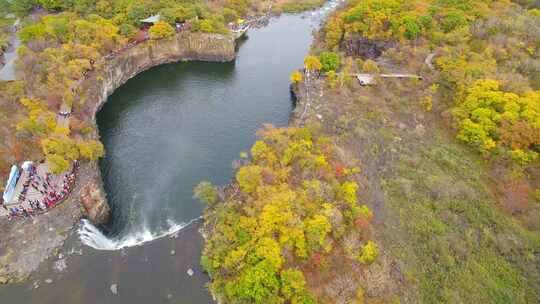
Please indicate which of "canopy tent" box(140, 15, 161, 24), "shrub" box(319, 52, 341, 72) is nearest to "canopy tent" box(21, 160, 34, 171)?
"canopy tent" box(140, 15, 161, 24)

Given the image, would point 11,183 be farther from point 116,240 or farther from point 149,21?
point 149,21

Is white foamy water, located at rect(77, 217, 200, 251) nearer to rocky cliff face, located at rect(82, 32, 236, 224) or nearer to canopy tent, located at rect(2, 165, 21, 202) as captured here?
canopy tent, located at rect(2, 165, 21, 202)

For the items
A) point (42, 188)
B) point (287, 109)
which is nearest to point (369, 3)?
point (287, 109)

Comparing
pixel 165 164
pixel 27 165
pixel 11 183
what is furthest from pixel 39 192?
pixel 165 164

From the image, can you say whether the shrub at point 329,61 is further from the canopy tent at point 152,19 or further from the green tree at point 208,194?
the canopy tent at point 152,19

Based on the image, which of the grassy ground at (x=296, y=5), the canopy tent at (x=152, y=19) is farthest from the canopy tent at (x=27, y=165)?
the grassy ground at (x=296, y=5)

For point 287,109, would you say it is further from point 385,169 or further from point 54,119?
point 54,119

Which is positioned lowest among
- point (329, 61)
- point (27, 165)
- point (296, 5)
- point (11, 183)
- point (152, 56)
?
point (11, 183)
